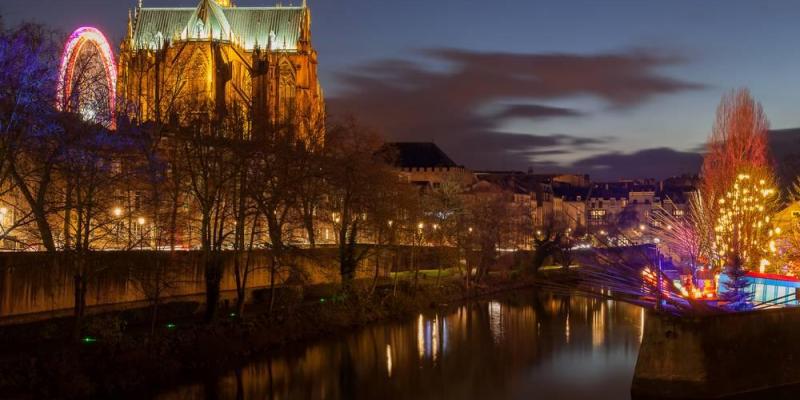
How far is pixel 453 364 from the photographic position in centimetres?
3316

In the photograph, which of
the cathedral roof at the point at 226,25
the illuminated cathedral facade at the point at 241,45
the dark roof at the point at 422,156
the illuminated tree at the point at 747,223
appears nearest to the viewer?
the illuminated tree at the point at 747,223

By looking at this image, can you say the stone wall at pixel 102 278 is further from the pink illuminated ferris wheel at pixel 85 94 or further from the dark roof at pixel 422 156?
the dark roof at pixel 422 156

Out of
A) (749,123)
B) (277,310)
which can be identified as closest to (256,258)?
(277,310)

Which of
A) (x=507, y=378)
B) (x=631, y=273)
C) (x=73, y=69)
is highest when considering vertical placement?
(x=73, y=69)

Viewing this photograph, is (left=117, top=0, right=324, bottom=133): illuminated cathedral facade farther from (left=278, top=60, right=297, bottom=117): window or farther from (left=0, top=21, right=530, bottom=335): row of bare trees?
(left=0, top=21, right=530, bottom=335): row of bare trees

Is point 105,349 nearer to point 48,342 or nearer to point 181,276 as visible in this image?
point 48,342

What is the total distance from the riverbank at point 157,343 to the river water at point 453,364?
3.86 feet

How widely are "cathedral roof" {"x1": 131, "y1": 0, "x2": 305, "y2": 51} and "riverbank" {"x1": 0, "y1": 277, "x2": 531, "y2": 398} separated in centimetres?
5016

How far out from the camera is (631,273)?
2356cm

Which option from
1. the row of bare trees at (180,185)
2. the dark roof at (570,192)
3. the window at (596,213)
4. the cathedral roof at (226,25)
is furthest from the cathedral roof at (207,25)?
the window at (596,213)

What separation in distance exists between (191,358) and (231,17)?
73.2m

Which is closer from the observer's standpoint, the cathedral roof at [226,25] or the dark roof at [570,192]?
the cathedral roof at [226,25]

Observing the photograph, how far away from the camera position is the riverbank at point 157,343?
23250 millimetres

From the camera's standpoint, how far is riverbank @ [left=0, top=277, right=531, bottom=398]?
23.2 m
